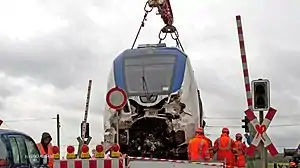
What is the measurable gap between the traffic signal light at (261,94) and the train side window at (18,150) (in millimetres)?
4166

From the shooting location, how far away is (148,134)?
67.9 feet

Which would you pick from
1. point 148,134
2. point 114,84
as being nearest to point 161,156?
point 148,134

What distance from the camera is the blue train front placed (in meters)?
20.4

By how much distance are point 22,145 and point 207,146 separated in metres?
6.03

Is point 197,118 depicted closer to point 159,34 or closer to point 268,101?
point 159,34

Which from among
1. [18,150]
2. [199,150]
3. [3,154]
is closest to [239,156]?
[199,150]

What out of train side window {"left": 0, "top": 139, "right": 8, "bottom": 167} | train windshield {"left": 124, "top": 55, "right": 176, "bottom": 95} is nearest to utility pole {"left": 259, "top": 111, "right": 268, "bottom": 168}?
train side window {"left": 0, "top": 139, "right": 8, "bottom": 167}

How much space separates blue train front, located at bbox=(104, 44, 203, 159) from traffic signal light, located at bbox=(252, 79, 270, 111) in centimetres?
706

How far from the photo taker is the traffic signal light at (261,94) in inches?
520

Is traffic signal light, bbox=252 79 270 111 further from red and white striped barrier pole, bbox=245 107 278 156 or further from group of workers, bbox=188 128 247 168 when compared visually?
group of workers, bbox=188 128 247 168

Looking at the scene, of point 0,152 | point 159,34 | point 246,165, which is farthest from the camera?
point 159,34

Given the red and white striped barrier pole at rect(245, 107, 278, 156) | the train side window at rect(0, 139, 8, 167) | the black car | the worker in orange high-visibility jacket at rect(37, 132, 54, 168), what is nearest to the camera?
the train side window at rect(0, 139, 8, 167)


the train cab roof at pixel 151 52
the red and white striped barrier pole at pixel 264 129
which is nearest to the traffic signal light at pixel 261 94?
the red and white striped barrier pole at pixel 264 129

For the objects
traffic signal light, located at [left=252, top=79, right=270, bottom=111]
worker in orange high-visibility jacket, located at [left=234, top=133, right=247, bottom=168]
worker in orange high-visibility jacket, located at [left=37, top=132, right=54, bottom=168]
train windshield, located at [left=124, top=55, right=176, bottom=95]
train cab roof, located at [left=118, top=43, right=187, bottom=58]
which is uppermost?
train cab roof, located at [left=118, top=43, right=187, bottom=58]
